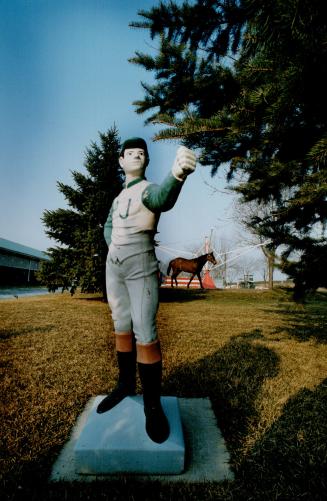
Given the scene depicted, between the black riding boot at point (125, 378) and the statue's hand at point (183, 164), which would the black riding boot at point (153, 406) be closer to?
the black riding boot at point (125, 378)

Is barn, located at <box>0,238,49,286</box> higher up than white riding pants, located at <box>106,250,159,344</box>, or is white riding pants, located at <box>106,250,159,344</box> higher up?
barn, located at <box>0,238,49,286</box>

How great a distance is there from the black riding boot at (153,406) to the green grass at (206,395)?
0.87 feet

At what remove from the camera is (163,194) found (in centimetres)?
183

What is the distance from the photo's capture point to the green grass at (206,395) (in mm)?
1678

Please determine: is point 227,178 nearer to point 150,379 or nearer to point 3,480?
point 150,379

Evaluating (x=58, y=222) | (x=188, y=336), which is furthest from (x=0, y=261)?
(x=188, y=336)

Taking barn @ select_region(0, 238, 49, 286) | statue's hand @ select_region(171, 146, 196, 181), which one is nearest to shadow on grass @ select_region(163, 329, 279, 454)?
statue's hand @ select_region(171, 146, 196, 181)

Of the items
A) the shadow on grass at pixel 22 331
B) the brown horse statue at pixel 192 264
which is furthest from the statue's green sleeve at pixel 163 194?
the brown horse statue at pixel 192 264

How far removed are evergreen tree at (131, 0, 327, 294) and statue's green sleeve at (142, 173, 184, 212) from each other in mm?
1320

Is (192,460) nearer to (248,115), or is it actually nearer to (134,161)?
(134,161)

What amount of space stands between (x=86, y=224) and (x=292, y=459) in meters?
11.4

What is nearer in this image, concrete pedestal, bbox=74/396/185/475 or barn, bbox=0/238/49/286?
concrete pedestal, bbox=74/396/185/475

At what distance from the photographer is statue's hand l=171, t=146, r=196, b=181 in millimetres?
1682

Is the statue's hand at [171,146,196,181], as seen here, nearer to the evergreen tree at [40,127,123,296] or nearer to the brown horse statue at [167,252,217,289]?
the evergreen tree at [40,127,123,296]
